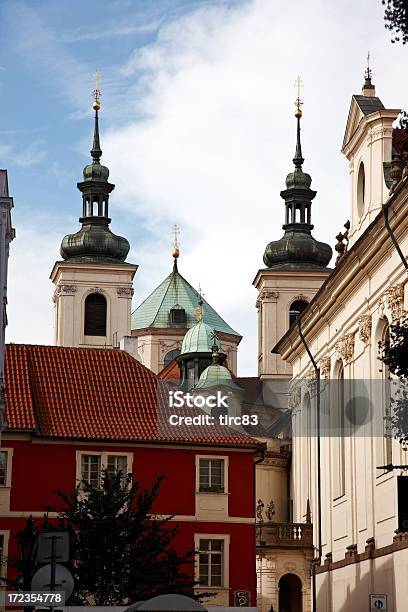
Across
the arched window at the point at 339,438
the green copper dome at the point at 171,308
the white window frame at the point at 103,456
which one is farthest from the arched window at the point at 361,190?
the green copper dome at the point at 171,308

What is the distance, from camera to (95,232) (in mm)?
92688

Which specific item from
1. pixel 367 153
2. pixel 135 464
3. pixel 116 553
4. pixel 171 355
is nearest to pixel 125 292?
pixel 171 355

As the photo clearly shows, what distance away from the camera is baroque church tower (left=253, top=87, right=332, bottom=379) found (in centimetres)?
8794

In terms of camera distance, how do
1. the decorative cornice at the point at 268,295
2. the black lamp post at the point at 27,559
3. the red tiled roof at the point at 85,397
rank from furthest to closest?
1. the decorative cornice at the point at 268,295
2. the red tiled roof at the point at 85,397
3. the black lamp post at the point at 27,559

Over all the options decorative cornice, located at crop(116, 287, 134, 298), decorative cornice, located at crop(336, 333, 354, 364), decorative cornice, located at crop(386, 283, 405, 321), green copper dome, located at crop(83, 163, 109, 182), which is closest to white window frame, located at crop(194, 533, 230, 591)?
decorative cornice, located at crop(336, 333, 354, 364)

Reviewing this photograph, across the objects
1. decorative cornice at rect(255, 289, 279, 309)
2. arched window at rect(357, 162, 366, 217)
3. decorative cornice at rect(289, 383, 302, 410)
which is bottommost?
decorative cornice at rect(289, 383, 302, 410)

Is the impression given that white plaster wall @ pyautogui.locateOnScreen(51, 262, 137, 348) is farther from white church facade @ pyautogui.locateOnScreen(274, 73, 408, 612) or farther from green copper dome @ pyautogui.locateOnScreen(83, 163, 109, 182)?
white church facade @ pyautogui.locateOnScreen(274, 73, 408, 612)

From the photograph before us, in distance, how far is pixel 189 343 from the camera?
286 feet

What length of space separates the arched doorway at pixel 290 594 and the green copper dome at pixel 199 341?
26777mm

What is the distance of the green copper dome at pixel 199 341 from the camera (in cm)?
8656

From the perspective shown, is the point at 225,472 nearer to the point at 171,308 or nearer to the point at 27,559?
the point at 27,559

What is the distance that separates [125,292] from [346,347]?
47843mm

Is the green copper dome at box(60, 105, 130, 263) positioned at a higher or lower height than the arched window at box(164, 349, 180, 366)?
higher

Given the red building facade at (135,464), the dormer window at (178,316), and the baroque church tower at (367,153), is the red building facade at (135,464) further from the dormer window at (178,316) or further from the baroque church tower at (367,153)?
the dormer window at (178,316)
